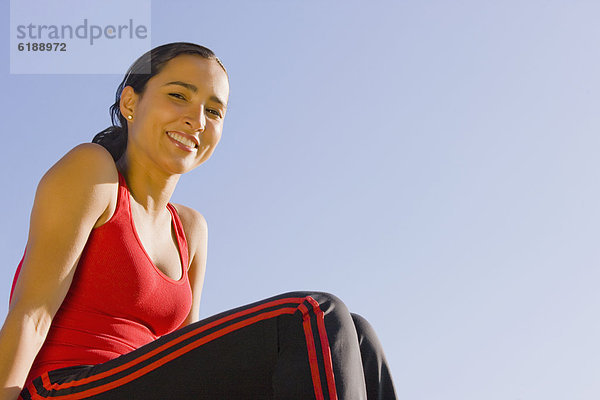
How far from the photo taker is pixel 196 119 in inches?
103

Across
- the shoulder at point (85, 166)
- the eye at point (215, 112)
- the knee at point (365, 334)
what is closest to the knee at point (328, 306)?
the knee at point (365, 334)

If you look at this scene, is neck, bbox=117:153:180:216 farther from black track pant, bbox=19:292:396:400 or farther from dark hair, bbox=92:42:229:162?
black track pant, bbox=19:292:396:400

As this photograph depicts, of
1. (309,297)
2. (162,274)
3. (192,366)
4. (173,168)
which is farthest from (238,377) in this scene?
(173,168)

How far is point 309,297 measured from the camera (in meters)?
1.88

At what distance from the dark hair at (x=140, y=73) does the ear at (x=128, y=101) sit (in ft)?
0.06

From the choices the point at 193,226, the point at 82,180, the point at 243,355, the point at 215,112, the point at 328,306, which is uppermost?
the point at 215,112

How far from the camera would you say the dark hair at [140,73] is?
2699 mm

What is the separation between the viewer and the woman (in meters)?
1.85

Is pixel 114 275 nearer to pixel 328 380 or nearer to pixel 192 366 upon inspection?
pixel 192 366

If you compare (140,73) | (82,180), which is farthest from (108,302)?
(140,73)

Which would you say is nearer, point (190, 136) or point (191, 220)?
point (190, 136)

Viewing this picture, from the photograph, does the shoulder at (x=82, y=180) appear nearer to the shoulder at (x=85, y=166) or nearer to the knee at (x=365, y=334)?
the shoulder at (x=85, y=166)

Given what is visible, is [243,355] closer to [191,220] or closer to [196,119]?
[196,119]

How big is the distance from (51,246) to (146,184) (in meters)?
0.57
